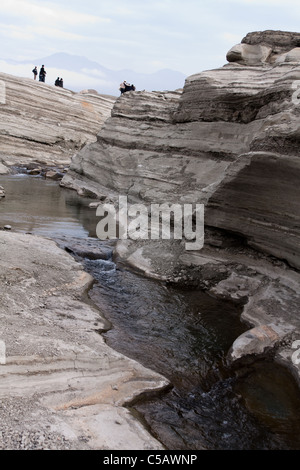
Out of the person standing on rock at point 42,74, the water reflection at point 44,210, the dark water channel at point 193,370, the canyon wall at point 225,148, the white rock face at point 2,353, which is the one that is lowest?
the dark water channel at point 193,370

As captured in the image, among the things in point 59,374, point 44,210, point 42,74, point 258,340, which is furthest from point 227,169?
point 42,74

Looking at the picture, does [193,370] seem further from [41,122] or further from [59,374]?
[41,122]

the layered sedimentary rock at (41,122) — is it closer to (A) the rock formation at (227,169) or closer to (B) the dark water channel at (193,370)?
(A) the rock formation at (227,169)

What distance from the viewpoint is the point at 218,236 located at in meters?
9.88

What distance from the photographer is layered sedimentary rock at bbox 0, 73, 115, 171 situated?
25781mm

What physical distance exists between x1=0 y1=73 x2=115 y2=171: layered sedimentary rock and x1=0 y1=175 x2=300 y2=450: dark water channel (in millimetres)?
17574

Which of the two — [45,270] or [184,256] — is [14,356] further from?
[184,256]

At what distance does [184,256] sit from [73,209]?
285 inches

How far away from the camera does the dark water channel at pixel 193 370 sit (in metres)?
5.04

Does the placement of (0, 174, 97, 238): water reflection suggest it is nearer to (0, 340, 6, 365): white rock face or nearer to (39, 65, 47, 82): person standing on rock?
(0, 340, 6, 365): white rock face

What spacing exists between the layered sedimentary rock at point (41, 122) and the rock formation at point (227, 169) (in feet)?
20.7

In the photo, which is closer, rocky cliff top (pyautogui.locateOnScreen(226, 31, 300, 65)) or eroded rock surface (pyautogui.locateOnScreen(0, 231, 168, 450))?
eroded rock surface (pyautogui.locateOnScreen(0, 231, 168, 450))

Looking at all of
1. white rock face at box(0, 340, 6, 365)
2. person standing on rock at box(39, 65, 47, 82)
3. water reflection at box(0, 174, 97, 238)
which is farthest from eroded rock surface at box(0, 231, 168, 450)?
person standing on rock at box(39, 65, 47, 82)

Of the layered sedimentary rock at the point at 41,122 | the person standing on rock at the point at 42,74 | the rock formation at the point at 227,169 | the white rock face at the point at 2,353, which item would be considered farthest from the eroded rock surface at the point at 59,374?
the person standing on rock at the point at 42,74
